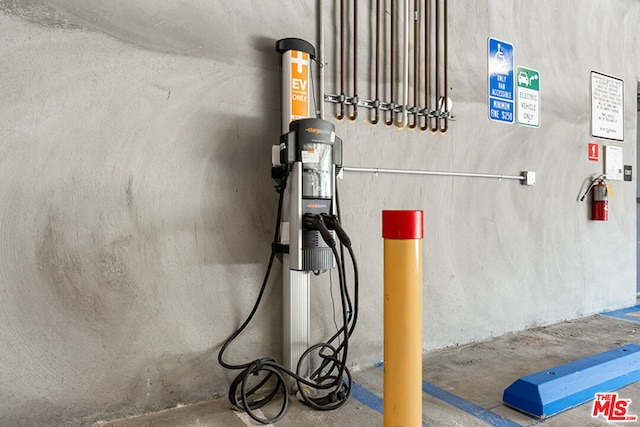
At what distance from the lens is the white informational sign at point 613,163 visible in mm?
3318

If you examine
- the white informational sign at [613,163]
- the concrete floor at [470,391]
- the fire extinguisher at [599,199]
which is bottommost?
the concrete floor at [470,391]

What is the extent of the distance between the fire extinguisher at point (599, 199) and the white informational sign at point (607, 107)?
38 cm

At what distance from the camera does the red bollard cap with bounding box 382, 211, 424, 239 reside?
1136mm

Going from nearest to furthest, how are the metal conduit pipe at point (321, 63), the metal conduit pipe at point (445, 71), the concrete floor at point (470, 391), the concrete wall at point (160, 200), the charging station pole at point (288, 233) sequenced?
the concrete wall at point (160, 200) < the concrete floor at point (470, 391) < the charging station pole at point (288, 233) < the metal conduit pipe at point (321, 63) < the metal conduit pipe at point (445, 71)

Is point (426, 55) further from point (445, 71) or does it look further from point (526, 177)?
point (526, 177)

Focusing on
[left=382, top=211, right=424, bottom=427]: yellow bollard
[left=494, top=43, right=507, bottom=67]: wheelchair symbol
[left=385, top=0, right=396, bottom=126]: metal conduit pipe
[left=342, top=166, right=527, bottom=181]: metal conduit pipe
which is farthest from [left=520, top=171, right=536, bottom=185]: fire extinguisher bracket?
[left=382, top=211, right=424, bottom=427]: yellow bollard

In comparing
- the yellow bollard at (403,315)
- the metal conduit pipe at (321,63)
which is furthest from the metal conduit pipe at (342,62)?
the yellow bollard at (403,315)

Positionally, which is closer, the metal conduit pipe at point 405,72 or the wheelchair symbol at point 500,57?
the metal conduit pipe at point 405,72

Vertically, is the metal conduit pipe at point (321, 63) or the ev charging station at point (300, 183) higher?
the metal conduit pipe at point (321, 63)

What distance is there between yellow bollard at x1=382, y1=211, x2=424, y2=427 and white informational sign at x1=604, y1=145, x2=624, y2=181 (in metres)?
2.96

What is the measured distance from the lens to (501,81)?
2742 mm

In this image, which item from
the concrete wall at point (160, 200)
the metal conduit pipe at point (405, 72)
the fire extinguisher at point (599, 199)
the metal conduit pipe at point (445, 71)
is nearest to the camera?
the concrete wall at point (160, 200)

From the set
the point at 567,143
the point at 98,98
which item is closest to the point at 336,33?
the point at 98,98

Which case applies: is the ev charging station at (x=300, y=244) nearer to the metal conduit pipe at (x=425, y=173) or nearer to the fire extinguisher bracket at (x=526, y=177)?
the metal conduit pipe at (x=425, y=173)
